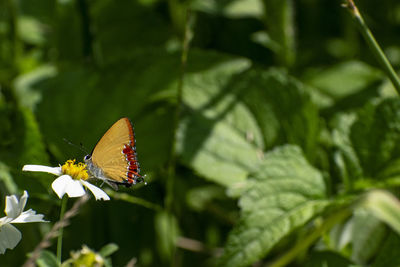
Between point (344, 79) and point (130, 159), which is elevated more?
point (130, 159)

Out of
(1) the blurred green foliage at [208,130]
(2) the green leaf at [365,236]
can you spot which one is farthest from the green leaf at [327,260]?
(2) the green leaf at [365,236]

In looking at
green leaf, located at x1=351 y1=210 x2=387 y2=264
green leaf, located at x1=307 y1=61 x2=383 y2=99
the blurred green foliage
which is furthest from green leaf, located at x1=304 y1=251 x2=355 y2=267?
green leaf, located at x1=307 y1=61 x2=383 y2=99

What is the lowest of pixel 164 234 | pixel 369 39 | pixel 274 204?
pixel 164 234

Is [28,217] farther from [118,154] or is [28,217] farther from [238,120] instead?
[238,120]

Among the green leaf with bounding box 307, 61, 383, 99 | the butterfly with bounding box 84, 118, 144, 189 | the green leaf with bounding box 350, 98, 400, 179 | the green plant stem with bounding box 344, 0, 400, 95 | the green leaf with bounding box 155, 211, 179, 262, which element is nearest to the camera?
the butterfly with bounding box 84, 118, 144, 189

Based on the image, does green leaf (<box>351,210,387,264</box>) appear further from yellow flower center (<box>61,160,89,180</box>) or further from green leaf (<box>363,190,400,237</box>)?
yellow flower center (<box>61,160,89,180</box>)

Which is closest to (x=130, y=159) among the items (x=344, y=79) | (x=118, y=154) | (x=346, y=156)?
(x=118, y=154)
